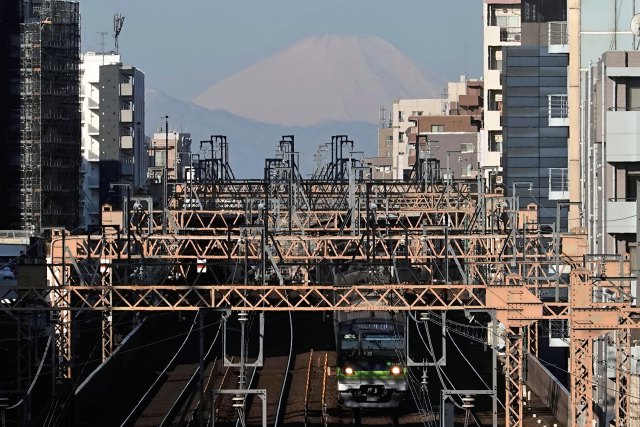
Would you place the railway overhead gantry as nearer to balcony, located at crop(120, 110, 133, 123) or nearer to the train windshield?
the train windshield

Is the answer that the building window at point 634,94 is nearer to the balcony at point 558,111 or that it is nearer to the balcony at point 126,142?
the balcony at point 558,111

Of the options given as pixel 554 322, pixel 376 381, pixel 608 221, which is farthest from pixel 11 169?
pixel 608 221

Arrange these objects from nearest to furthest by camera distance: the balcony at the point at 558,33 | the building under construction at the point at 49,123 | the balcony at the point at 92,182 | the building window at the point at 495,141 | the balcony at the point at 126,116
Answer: the balcony at the point at 558,33 < the building under construction at the point at 49,123 < the building window at the point at 495,141 < the balcony at the point at 92,182 < the balcony at the point at 126,116

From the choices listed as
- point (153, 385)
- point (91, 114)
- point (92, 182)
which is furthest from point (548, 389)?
point (91, 114)

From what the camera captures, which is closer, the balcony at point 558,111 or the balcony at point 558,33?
the balcony at point 558,111

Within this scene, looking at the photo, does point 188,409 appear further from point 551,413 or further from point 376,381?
point 551,413

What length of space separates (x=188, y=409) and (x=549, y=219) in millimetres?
24373

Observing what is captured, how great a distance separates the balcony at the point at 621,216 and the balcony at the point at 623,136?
3.00 feet

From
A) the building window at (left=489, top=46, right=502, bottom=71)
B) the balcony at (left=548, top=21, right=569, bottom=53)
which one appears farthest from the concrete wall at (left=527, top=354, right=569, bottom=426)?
the building window at (left=489, top=46, right=502, bottom=71)

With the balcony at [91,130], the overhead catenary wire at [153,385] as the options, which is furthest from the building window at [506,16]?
the balcony at [91,130]

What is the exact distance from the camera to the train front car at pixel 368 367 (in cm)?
3653

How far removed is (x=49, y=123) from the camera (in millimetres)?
71562

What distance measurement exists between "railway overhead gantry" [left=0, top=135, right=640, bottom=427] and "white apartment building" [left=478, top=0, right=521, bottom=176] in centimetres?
856

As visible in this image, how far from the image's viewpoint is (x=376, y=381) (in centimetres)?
3650
